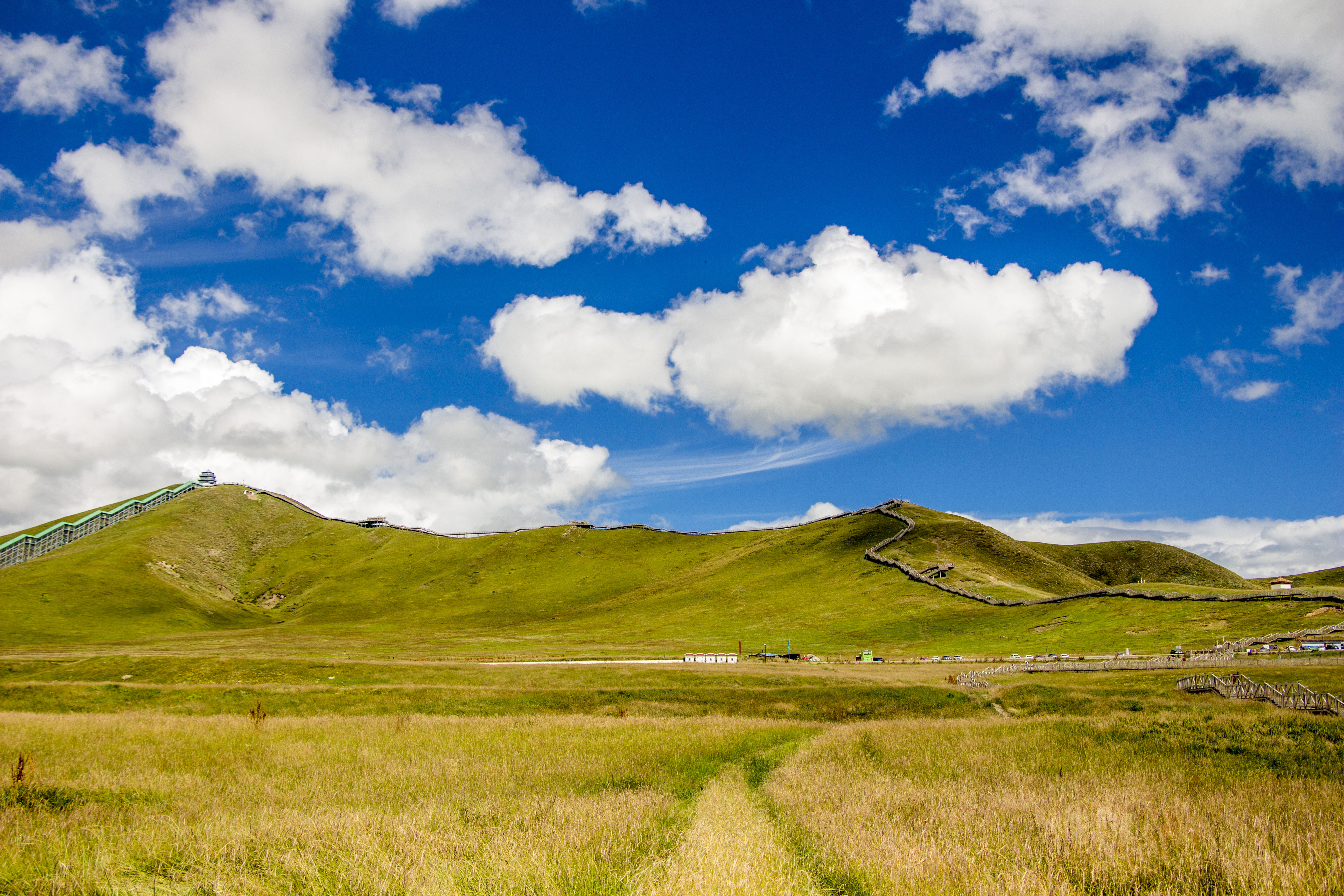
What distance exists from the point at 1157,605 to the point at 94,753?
4437 inches

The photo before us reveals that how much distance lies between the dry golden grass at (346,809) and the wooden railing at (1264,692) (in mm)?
23373

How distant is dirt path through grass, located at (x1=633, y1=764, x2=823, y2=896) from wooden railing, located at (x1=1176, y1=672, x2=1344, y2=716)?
2832 cm

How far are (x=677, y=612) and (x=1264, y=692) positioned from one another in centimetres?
12275

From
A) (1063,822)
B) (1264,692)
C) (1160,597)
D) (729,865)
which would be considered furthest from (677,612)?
(729,865)

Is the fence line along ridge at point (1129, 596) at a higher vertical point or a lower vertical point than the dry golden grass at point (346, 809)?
lower

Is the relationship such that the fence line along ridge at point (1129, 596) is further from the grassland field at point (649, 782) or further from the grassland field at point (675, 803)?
the grassland field at point (675, 803)

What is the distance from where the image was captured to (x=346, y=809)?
12711mm

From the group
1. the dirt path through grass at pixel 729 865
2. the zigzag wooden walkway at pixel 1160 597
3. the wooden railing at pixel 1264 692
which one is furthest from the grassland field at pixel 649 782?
the zigzag wooden walkway at pixel 1160 597

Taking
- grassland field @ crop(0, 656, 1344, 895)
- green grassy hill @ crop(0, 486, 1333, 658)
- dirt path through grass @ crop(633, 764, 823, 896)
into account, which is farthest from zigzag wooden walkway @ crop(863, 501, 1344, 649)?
dirt path through grass @ crop(633, 764, 823, 896)

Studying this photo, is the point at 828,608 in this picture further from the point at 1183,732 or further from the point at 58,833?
the point at 58,833

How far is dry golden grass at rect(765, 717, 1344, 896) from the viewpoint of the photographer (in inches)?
318

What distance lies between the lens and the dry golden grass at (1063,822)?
26.5 ft

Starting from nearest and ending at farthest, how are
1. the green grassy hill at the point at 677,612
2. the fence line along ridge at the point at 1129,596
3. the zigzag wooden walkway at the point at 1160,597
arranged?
1. the zigzag wooden walkway at the point at 1160,597
2. the fence line along ridge at the point at 1129,596
3. the green grassy hill at the point at 677,612

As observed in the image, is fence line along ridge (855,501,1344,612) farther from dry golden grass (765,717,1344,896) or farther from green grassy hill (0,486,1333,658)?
dry golden grass (765,717,1344,896)
